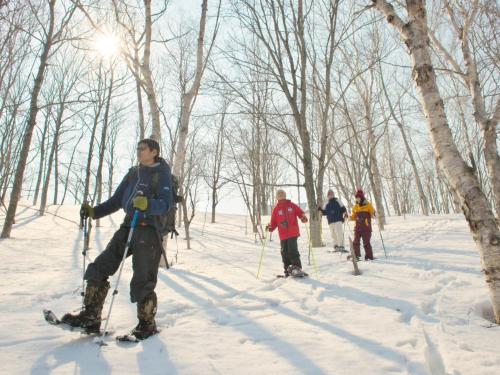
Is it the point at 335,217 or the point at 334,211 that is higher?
the point at 334,211

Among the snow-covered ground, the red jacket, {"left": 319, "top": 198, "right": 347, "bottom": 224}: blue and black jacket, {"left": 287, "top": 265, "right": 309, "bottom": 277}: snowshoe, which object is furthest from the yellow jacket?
{"left": 287, "top": 265, "right": 309, "bottom": 277}: snowshoe

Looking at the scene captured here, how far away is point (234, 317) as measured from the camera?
3920mm

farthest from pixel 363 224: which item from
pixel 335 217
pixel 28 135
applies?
pixel 28 135

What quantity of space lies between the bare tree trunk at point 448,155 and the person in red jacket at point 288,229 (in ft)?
10.4

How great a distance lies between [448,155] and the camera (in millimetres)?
3512

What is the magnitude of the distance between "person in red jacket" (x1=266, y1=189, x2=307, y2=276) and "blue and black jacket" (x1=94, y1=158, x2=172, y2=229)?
3.46 m

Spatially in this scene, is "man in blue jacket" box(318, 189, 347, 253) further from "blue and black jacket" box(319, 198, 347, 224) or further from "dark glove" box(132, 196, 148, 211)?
"dark glove" box(132, 196, 148, 211)

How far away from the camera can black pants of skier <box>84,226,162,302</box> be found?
3.25 m

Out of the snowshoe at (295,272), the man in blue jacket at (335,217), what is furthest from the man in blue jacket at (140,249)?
the man in blue jacket at (335,217)

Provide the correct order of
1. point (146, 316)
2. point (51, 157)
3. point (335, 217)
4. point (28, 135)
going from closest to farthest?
point (146, 316) → point (335, 217) → point (28, 135) → point (51, 157)

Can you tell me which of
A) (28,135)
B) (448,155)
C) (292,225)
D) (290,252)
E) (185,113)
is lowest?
(290,252)

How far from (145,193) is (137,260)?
70cm

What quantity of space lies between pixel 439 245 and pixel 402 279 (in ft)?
18.2

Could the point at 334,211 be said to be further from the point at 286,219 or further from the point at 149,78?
the point at 149,78
